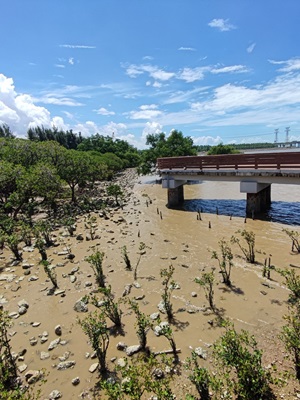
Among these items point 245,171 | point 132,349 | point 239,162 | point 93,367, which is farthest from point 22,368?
point 239,162

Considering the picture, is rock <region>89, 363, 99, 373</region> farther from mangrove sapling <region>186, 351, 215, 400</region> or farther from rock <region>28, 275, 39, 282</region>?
rock <region>28, 275, 39, 282</region>

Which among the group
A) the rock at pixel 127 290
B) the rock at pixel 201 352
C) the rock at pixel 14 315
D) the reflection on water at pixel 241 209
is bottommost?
Result: the rock at pixel 14 315

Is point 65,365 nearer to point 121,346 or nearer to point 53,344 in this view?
point 53,344

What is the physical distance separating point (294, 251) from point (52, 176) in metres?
16.2

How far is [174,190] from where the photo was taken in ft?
72.3

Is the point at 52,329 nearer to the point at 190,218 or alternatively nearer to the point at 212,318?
the point at 212,318

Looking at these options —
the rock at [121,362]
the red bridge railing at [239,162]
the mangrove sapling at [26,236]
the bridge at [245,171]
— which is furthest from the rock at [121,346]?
the red bridge railing at [239,162]

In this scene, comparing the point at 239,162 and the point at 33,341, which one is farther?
the point at 239,162

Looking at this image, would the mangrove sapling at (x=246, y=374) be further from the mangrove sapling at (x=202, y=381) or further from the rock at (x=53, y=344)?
the rock at (x=53, y=344)

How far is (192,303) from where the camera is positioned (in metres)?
7.45

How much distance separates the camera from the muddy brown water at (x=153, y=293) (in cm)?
567

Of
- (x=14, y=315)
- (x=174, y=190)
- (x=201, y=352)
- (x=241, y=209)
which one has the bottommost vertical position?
(x=14, y=315)

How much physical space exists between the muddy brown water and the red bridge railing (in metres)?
3.98

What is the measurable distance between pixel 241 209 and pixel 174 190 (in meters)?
6.09
